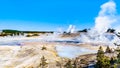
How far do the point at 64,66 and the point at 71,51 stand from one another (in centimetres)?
1132

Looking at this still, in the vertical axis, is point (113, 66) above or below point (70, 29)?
below

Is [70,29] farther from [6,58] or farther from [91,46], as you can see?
[6,58]

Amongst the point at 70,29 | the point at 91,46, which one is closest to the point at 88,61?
the point at 91,46

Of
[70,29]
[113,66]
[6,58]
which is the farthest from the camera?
[70,29]

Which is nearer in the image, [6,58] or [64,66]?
[64,66]

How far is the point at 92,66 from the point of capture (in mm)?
48312

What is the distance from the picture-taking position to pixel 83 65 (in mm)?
49562

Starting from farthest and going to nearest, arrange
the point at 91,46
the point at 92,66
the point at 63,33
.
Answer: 1. the point at 63,33
2. the point at 91,46
3. the point at 92,66

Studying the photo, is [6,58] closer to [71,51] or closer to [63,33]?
Result: [71,51]

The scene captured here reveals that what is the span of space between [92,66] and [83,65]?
1.66 meters

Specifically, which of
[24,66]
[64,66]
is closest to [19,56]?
[24,66]

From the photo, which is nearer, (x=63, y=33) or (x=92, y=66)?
(x=92, y=66)

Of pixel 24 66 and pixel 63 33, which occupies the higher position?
pixel 63 33

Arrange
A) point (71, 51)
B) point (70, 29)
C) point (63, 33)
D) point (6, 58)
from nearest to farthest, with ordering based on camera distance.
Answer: point (6, 58), point (71, 51), point (70, 29), point (63, 33)
